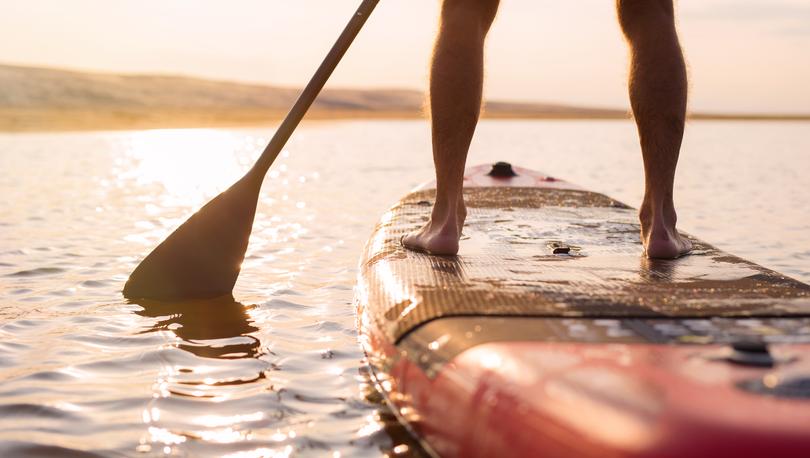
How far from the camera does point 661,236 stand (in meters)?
2.58

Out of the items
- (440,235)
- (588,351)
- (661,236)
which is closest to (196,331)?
(440,235)

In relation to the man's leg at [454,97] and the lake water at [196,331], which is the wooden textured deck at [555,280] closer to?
the man's leg at [454,97]

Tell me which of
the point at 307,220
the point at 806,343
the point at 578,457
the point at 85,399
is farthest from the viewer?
the point at 307,220

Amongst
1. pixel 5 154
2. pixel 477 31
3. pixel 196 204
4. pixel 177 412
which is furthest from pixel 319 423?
pixel 5 154

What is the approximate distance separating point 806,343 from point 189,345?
1.94 meters

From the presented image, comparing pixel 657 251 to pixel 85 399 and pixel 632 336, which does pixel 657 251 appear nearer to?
pixel 632 336

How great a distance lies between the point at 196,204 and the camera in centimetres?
780

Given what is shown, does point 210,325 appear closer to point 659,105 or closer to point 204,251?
point 204,251

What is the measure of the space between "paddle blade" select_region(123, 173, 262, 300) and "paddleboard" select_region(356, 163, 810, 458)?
0.82 meters

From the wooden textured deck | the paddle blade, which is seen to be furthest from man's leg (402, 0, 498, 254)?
the paddle blade

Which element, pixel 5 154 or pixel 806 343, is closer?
pixel 806 343

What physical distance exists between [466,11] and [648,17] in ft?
1.96

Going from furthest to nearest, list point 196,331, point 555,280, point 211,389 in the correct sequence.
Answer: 1. point 196,331
2. point 211,389
3. point 555,280

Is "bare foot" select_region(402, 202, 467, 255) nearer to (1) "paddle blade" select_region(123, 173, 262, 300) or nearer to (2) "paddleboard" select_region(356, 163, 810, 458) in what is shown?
(2) "paddleboard" select_region(356, 163, 810, 458)
